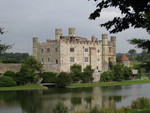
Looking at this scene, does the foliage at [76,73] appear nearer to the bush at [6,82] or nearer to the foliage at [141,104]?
the bush at [6,82]

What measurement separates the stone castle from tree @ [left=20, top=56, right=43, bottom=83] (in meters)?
5.23

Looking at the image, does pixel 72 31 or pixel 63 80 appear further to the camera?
pixel 72 31

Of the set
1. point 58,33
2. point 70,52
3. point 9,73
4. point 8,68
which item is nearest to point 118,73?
Answer: point 70,52

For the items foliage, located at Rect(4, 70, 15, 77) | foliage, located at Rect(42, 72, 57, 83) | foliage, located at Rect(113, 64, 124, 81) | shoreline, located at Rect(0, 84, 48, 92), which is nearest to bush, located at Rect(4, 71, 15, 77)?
foliage, located at Rect(4, 70, 15, 77)

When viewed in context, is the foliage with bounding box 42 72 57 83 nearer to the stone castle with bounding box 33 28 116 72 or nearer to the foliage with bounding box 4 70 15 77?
the stone castle with bounding box 33 28 116 72

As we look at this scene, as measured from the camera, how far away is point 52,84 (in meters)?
38.2

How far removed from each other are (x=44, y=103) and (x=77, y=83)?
18.4 m

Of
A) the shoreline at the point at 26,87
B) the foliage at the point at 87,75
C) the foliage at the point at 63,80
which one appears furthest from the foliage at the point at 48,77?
the foliage at the point at 87,75

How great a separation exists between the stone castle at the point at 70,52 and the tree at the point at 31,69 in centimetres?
523

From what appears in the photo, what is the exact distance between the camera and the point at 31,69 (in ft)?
121

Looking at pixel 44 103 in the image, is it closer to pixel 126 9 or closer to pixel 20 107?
pixel 20 107

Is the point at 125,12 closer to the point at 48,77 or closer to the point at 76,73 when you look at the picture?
the point at 48,77

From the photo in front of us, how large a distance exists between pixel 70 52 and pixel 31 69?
29.5 ft

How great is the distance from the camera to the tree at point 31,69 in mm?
36597
